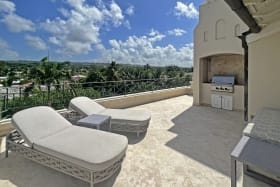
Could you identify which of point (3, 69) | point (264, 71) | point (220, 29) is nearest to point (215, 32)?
point (220, 29)

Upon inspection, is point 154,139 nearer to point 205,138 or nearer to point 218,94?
point 205,138

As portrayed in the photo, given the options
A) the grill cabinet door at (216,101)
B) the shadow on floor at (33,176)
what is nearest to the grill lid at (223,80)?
the grill cabinet door at (216,101)

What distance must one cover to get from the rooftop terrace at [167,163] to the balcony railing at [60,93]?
1.79m

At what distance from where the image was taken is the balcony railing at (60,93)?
16.5 ft

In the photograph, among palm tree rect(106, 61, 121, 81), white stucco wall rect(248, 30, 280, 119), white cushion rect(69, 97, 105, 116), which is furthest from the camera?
palm tree rect(106, 61, 121, 81)

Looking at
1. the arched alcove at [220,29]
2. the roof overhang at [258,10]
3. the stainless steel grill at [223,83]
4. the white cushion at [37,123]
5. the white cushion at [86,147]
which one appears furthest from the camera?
the stainless steel grill at [223,83]

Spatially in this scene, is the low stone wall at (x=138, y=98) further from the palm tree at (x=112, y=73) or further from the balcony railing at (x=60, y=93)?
the palm tree at (x=112, y=73)

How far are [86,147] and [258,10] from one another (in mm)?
3648

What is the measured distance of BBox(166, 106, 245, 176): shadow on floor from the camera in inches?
133

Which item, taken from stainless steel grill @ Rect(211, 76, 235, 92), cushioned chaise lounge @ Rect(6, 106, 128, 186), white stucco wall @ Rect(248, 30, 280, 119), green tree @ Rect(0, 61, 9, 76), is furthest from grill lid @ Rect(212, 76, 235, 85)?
green tree @ Rect(0, 61, 9, 76)

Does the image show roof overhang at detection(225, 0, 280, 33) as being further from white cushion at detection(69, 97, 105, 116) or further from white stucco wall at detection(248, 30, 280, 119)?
white cushion at detection(69, 97, 105, 116)

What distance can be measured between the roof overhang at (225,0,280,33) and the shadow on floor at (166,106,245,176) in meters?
2.51

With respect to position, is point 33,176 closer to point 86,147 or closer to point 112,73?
point 86,147

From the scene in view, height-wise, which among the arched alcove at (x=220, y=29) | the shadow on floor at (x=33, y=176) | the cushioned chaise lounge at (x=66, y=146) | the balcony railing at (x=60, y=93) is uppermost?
the arched alcove at (x=220, y=29)
